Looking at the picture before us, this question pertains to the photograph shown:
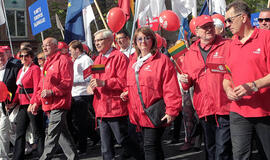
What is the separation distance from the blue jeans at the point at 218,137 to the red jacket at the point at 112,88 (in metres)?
1.19

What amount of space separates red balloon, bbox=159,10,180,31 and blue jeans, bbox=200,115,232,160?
4584 mm

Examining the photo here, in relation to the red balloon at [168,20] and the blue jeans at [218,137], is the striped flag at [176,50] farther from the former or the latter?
the red balloon at [168,20]

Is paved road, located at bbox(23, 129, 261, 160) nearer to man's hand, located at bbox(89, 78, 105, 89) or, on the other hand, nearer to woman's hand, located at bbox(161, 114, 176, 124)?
man's hand, located at bbox(89, 78, 105, 89)

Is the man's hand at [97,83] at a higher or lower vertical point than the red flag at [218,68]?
lower

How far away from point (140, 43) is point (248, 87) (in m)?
1.52

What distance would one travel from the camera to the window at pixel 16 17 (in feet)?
67.0

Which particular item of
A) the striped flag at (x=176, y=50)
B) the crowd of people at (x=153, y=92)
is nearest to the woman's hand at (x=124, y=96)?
the crowd of people at (x=153, y=92)

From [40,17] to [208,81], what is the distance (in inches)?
186

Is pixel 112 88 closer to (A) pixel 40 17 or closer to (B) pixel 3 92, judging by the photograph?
(B) pixel 3 92

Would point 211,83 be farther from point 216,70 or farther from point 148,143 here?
point 148,143

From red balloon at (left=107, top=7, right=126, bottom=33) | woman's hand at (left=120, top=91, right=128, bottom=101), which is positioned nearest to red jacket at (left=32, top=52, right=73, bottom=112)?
woman's hand at (left=120, top=91, right=128, bottom=101)

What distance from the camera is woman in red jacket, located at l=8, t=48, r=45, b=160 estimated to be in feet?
19.7

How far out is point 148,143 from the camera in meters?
4.07

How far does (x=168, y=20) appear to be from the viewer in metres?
8.70
